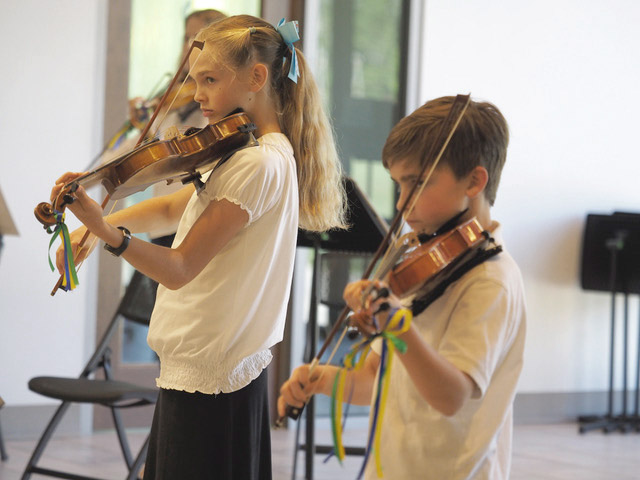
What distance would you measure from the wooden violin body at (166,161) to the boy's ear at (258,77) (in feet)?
0.33

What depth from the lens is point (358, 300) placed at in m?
1.17

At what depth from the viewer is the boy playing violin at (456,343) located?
1.25m

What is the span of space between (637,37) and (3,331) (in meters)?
4.04

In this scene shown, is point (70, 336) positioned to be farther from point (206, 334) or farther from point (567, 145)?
point (567, 145)

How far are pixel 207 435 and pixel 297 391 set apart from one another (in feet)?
1.88

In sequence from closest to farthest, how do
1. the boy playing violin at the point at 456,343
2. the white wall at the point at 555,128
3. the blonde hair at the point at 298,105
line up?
the boy playing violin at the point at 456,343, the blonde hair at the point at 298,105, the white wall at the point at 555,128

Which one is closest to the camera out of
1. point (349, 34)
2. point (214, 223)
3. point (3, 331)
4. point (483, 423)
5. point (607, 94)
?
point (483, 423)

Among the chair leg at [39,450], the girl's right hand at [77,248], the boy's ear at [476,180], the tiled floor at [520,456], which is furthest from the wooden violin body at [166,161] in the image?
the tiled floor at [520,456]

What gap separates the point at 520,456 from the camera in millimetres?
4230

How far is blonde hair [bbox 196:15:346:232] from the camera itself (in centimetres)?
180

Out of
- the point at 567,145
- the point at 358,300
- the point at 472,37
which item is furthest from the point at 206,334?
the point at 567,145

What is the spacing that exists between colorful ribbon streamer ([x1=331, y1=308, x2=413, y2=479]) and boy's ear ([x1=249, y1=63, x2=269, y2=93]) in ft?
2.48

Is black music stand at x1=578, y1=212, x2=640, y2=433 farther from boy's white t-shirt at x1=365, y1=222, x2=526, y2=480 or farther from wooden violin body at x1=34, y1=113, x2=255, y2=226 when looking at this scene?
boy's white t-shirt at x1=365, y1=222, x2=526, y2=480

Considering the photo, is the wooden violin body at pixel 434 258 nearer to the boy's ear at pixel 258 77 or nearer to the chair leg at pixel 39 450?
the boy's ear at pixel 258 77
